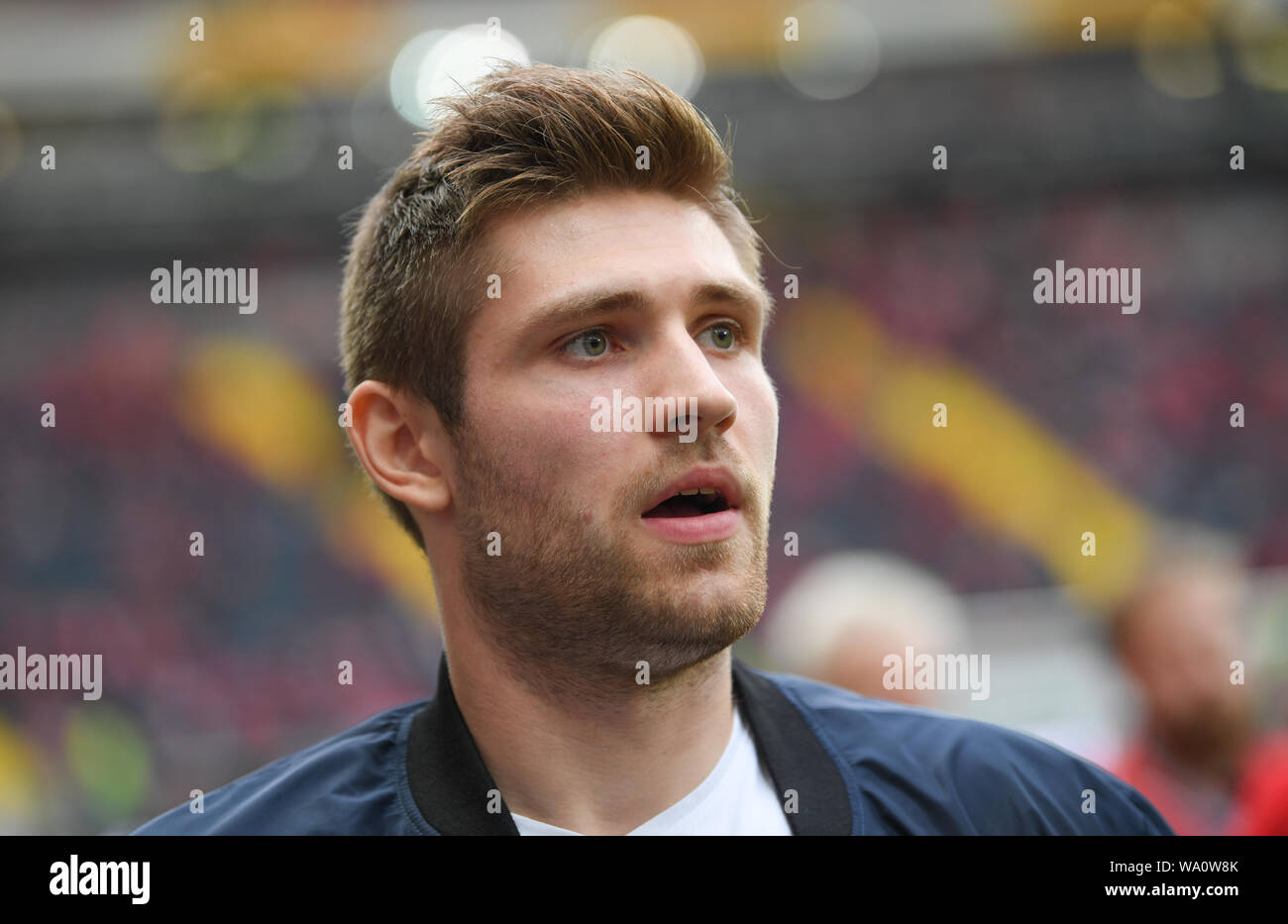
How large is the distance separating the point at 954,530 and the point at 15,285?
10841 mm

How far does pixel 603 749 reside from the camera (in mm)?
1820

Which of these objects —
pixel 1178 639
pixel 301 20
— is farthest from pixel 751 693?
pixel 301 20

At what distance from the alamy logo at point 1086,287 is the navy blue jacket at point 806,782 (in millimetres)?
11779

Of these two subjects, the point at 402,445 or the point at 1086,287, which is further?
the point at 1086,287

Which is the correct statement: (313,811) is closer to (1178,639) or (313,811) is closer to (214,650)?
(1178,639)

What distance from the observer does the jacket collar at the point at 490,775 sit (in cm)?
183

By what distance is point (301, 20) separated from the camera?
43.2 ft

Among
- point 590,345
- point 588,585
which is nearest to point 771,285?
point 590,345

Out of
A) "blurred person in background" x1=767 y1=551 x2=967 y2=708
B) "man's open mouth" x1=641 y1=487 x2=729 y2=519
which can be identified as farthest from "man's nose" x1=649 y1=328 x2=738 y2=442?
"blurred person in background" x1=767 y1=551 x2=967 y2=708

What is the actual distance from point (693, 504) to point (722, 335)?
281 mm
